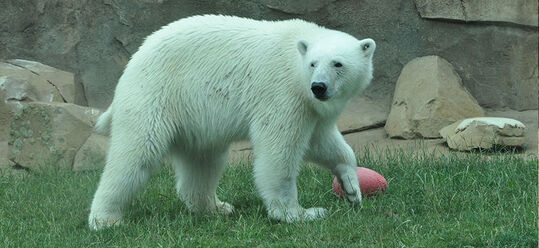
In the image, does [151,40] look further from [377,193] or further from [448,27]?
[448,27]

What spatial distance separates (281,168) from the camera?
501 cm

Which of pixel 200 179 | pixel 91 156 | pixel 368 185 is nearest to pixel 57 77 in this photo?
pixel 91 156

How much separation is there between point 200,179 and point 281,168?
85 cm

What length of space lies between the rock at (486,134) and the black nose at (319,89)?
3.42 metres

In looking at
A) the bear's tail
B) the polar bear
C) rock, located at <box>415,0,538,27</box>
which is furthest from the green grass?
rock, located at <box>415,0,538,27</box>

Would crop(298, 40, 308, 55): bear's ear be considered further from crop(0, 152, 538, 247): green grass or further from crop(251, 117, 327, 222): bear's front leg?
crop(0, 152, 538, 247): green grass

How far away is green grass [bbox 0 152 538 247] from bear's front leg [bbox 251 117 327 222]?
15cm

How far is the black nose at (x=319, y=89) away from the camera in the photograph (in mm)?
4719

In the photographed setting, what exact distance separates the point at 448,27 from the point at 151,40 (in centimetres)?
504

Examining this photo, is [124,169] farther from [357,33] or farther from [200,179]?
[357,33]

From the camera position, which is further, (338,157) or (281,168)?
(338,157)

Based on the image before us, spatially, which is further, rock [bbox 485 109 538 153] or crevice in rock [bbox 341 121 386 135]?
crevice in rock [bbox 341 121 386 135]

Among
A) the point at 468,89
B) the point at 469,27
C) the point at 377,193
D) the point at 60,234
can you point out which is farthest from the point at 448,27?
the point at 60,234

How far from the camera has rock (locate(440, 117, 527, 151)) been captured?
302 inches
